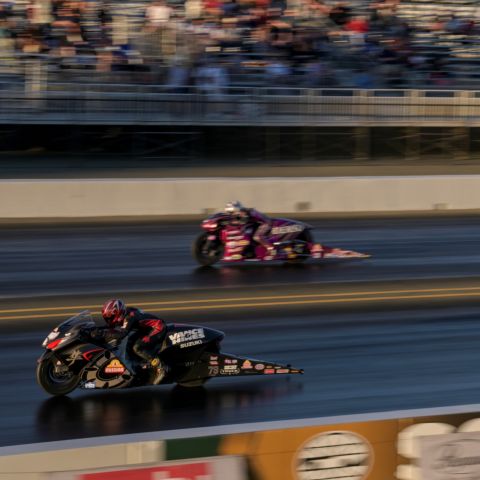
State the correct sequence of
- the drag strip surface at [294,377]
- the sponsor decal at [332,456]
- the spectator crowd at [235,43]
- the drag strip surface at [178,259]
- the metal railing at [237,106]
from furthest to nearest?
the spectator crowd at [235,43]
the metal railing at [237,106]
the drag strip surface at [178,259]
the drag strip surface at [294,377]
the sponsor decal at [332,456]

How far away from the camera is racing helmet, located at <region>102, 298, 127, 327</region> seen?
8773 millimetres

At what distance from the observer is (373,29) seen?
26.0 metres

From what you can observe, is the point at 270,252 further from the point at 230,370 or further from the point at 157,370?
the point at 157,370

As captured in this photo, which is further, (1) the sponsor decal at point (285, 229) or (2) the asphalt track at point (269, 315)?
(1) the sponsor decal at point (285, 229)

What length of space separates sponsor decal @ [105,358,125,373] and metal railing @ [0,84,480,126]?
13.5 m

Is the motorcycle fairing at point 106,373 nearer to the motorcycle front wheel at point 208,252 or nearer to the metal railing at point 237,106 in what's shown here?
the motorcycle front wheel at point 208,252

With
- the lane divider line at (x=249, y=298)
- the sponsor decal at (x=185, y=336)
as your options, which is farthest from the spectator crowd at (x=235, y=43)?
the sponsor decal at (x=185, y=336)

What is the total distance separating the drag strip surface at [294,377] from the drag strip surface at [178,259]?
1.98m

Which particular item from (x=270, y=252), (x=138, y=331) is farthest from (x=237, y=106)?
(x=138, y=331)

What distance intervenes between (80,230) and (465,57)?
13.9 metres

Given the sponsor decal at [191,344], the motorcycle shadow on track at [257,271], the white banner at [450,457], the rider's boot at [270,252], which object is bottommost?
the motorcycle shadow on track at [257,271]

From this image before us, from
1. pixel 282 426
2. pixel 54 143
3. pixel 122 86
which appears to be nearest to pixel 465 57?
pixel 122 86

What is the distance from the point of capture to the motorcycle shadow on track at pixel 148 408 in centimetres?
845

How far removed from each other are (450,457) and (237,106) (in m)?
18.0
